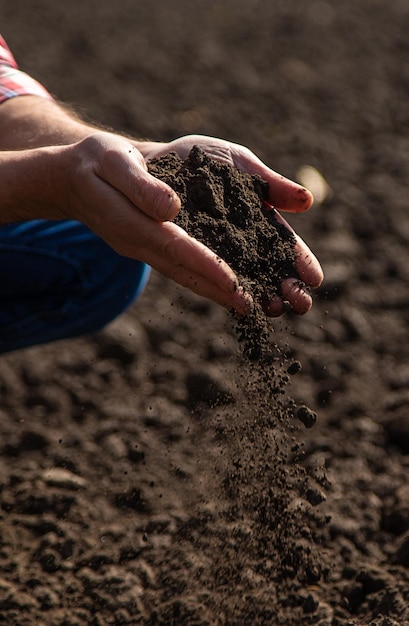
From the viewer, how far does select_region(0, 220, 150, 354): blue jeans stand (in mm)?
2145

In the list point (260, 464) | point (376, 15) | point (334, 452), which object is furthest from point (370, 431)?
point (376, 15)

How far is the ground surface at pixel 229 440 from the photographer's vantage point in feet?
6.51

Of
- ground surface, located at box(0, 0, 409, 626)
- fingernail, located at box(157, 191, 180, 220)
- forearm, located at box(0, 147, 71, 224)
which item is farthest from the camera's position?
ground surface, located at box(0, 0, 409, 626)

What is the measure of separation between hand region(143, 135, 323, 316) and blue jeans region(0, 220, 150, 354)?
0.37 m

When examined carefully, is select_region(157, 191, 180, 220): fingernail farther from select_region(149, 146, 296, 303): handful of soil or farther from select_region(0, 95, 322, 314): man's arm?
select_region(149, 146, 296, 303): handful of soil

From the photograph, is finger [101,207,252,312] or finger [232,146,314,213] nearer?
finger [101,207,252,312]

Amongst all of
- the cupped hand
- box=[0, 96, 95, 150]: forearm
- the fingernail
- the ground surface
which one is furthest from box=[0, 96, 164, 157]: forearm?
the ground surface

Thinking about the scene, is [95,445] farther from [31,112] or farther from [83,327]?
[31,112]

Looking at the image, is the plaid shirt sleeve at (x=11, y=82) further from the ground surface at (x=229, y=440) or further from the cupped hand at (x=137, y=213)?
the ground surface at (x=229, y=440)

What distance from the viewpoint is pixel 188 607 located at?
1.93 metres

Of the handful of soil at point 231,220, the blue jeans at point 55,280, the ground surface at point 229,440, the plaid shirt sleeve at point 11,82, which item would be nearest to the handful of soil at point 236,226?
the handful of soil at point 231,220

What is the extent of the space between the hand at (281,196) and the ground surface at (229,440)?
0.29 metres

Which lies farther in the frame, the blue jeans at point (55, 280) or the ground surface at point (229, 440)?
the blue jeans at point (55, 280)

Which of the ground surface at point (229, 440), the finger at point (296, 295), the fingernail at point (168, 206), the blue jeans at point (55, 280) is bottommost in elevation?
the ground surface at point (229, 440)
